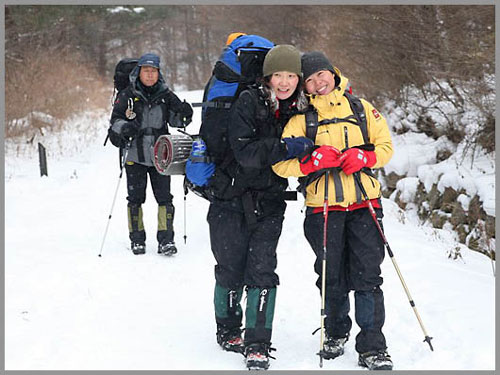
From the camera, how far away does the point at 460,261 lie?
658 cm

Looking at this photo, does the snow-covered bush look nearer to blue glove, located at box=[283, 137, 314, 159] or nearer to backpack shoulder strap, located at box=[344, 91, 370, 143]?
backpack shoulder strap, located at box=[344, 91, 370, 143]

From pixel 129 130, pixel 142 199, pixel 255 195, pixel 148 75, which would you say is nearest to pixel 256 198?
pixel 255 195

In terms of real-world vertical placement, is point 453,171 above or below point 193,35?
below

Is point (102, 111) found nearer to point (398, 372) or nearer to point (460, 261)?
point (460, 261)

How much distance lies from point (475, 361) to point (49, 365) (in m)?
2.83

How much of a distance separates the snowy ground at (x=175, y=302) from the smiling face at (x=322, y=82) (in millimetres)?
1785

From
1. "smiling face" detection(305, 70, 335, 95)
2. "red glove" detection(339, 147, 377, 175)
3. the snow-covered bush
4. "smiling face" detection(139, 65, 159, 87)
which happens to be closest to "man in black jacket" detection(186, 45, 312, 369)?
"smiling face" detection(305, 70, 335, 95)

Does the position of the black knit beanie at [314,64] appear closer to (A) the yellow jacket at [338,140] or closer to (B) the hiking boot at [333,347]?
(A) the yellow jacket at [338,140]

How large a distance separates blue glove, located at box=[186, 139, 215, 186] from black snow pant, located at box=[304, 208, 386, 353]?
753 mm

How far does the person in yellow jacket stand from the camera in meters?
3.78

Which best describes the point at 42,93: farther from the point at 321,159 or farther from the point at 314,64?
the point at 321,159

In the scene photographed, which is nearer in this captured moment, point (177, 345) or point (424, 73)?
point (177, 345)

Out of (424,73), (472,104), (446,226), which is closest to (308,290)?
(446,226)

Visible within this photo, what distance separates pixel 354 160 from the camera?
144 inches
